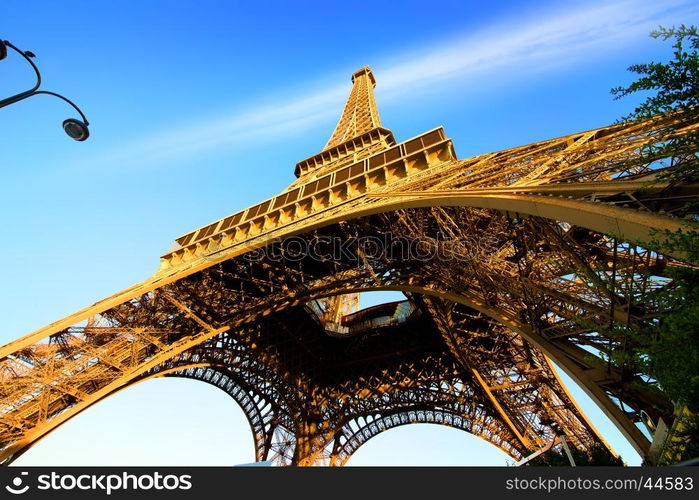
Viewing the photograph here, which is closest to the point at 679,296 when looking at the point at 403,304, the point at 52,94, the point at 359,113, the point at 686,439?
the point at 686,439

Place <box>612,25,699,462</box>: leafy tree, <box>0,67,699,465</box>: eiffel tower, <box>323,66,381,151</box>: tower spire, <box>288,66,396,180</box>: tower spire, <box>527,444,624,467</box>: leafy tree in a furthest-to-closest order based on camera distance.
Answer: <box>323,66,381,151</box>: tower spire → <box>288,66,396,180</box>: tower spire → <box>527,444,624,467</box>: leafy tree → <box>0,67,699,465</box>: eiffel tower → <box>612,25,699,462</box>: leafy tree

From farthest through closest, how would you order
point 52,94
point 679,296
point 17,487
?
point 52,94, point 17,487, point 679,296

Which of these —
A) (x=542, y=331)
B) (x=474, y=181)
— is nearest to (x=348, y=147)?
(x=474, y=181)

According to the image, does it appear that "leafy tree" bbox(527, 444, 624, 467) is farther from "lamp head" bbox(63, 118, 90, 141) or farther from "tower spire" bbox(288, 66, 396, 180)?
"tower spire" bbox(288, 66, 396, 180)

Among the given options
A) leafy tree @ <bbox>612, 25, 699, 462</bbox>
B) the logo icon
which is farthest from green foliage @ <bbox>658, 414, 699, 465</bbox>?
the logo icon

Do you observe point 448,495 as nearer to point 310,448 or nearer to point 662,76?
point 662,76

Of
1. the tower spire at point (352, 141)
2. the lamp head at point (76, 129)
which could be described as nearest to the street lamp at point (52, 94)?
the lamp head at point (76, 129)

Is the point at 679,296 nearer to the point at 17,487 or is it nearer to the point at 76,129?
the point at 17,487
